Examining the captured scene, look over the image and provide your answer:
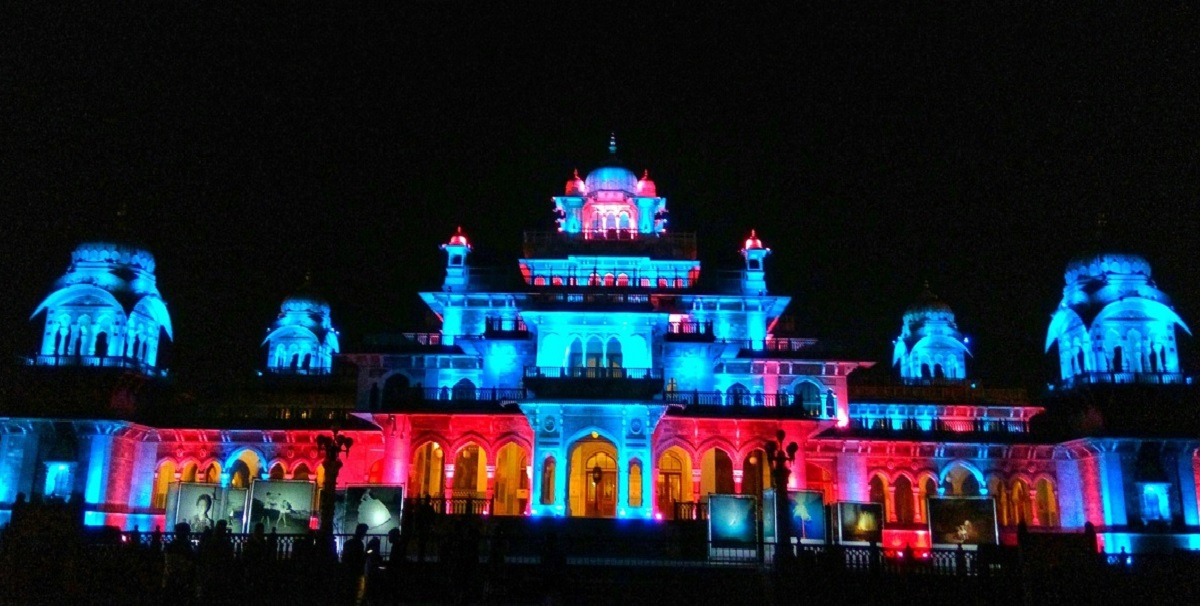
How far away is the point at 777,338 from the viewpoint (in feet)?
144

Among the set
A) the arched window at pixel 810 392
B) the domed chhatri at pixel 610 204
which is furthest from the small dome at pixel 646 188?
the arched window at pixel 810 392

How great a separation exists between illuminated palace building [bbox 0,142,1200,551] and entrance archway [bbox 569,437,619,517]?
0.09m

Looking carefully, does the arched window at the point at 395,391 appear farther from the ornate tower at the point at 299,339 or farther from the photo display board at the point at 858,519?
the photo display board at the point at 858,519

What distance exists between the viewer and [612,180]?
48500 millimetres

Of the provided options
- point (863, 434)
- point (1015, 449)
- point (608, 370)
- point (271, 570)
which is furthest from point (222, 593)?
point (1015, 449)

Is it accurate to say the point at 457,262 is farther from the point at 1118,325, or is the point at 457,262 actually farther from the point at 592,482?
the point at 1118,325

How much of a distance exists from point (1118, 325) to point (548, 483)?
24729 mm

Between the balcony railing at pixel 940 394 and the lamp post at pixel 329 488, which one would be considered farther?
the balcony railing at pixel 940 394

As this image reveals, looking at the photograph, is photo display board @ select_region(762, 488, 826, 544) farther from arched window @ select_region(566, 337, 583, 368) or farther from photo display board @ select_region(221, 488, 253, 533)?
photo display board @ select_region(221, 488, 253, 533)

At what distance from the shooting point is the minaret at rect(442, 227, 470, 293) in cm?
4530

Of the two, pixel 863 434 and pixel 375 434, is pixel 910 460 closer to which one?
pixel 863 434

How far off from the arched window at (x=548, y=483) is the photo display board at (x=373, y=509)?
10009 mm

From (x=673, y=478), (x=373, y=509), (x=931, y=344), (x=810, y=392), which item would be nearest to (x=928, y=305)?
(x=931, y=344)

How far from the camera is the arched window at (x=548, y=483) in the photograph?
3638 centimetres
